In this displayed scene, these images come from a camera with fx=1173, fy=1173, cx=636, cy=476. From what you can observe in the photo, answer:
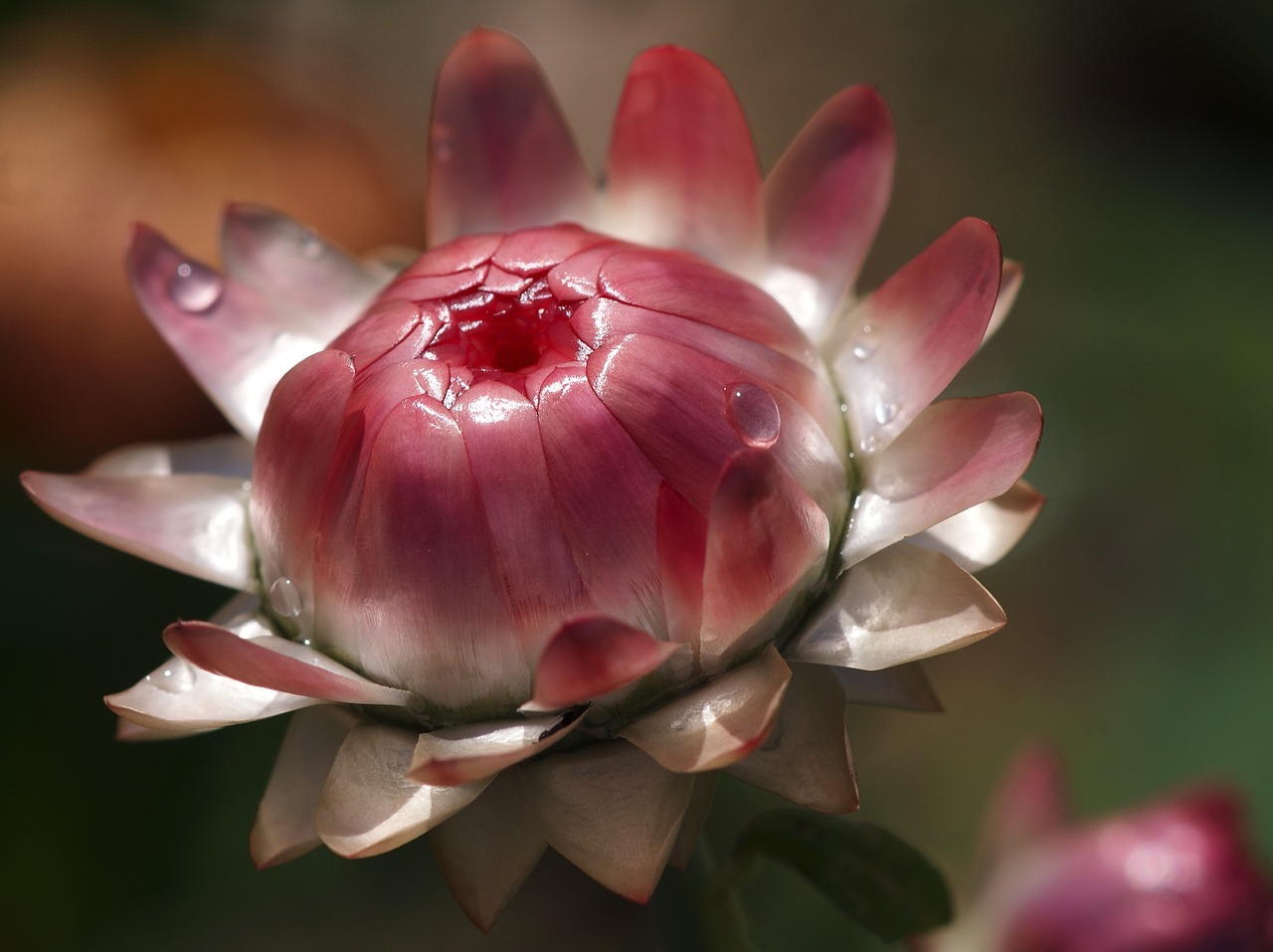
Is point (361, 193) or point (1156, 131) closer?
point (1156, 131)

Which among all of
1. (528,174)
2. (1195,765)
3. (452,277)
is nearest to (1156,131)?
(1195,765)

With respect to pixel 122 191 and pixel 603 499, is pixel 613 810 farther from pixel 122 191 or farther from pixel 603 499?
pixel 122 191

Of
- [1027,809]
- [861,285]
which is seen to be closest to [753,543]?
[1027,809]

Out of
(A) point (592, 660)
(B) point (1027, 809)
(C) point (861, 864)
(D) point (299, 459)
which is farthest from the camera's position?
(B) point (1027, 809)

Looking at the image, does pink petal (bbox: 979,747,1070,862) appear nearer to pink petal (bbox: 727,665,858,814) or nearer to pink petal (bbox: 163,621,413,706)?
pink petal (bbox: 727,665,858,814)

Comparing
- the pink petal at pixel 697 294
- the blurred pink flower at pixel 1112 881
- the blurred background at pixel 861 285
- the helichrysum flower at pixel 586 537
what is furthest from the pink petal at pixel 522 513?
the blurred background at pixel 861 285

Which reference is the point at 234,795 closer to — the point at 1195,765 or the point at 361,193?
the point at 361,193

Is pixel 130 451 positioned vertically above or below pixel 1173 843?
above
